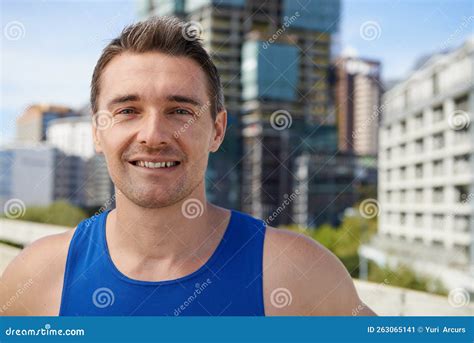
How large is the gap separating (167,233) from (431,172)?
26389 mm

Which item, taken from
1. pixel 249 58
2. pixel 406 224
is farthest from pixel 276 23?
pixel 406 224

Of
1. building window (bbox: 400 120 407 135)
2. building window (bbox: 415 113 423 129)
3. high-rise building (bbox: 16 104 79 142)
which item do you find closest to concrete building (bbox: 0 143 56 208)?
high-rise building (bbox: 16 104 79 142)

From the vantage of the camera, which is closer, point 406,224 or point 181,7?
point 181,7

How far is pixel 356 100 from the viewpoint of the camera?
57.0 m

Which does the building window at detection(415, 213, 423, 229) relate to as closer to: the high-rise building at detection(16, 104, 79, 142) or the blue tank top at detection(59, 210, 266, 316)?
the high-rise building at detection(16, 104, 79, 142)

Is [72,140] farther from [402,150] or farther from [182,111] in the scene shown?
[402,150]

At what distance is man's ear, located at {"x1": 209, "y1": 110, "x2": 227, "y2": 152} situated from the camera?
5.85 ft

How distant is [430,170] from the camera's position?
2644 cm

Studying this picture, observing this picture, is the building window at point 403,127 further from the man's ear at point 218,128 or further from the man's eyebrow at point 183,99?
the man's eyebrow at point 183,99

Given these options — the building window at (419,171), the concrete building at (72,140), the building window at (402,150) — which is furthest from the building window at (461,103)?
the concrete building at (72,140)

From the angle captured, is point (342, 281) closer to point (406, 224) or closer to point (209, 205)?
point (209, 205)

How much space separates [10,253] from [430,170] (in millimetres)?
26217

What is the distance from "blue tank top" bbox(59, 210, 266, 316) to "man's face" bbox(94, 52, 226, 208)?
22 cm
